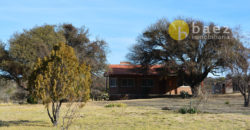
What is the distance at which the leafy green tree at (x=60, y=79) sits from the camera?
970 cm

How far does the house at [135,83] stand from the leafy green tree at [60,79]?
24021 mm

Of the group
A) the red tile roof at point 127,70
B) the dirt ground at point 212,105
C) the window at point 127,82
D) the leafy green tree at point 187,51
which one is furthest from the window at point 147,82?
the dirt ground at point 212,105

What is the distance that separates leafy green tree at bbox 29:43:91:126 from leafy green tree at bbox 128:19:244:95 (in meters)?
20.2

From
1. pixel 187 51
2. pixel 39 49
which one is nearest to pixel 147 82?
pixel 187 51

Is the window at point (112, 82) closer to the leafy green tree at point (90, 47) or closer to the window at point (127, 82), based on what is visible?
the window at point (127, 82)

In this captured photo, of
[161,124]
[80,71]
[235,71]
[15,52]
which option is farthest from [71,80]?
[15,52]

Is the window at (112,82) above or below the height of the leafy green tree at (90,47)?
below

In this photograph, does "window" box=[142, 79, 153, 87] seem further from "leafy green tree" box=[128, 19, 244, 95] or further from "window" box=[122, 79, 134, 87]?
"leafy green tree" box=[128, 19, 244, 95]

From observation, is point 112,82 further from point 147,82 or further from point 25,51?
point 25,51

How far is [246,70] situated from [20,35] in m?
20.9

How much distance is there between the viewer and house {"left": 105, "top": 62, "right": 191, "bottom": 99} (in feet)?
117

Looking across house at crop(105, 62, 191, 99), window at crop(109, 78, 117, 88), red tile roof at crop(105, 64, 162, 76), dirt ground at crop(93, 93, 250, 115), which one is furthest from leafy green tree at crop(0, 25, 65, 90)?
window at crop(109, 78, 117, 88)

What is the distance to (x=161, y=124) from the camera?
34.7ft

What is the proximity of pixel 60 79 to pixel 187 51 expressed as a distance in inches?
876
